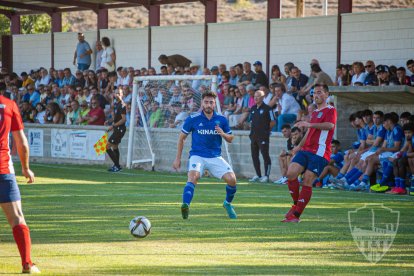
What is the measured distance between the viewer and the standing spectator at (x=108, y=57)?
107ft

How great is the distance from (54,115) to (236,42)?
6.68m

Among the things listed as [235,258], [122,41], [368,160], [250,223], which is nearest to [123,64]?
[122,41]

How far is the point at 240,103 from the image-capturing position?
84.7 ft

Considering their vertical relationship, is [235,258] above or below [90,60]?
below

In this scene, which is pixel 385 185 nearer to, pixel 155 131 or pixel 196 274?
pixel 155 131

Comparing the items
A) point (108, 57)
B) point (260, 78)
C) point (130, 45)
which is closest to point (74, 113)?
point (108, 57)

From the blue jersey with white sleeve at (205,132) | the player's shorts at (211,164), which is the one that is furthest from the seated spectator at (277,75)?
the player's shorts at (211,164)

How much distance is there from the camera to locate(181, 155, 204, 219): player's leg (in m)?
13.6

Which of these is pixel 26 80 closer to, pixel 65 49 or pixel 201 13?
pixel 65 49

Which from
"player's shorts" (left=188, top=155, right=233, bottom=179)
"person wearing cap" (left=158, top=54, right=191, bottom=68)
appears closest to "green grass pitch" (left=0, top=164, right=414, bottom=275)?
"player's shorts" (left=188, top=155, right=233, bottom=179)

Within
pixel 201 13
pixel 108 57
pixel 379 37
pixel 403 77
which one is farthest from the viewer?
pixel 201 13

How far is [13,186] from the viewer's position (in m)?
8.85

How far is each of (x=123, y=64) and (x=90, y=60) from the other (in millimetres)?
1224

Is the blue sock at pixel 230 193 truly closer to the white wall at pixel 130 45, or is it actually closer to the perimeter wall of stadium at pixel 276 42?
the perimeter wall of stadium at pixel 276 42
